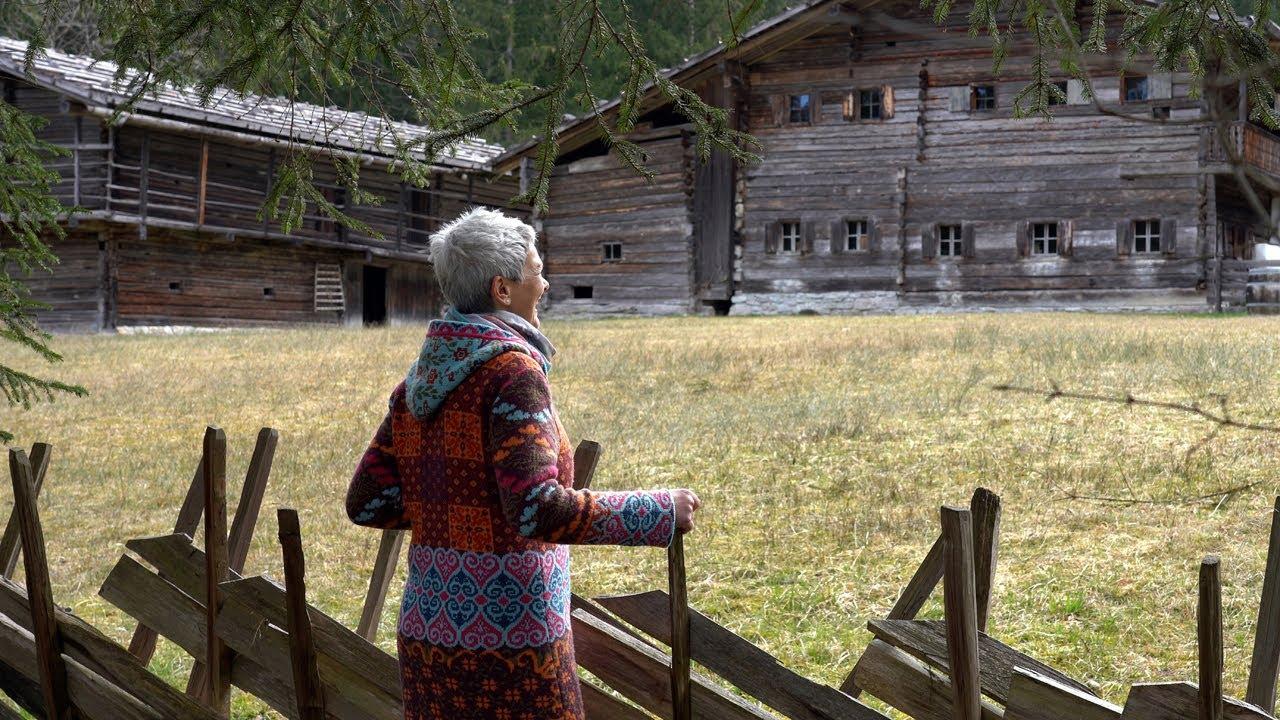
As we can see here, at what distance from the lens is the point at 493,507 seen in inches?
102

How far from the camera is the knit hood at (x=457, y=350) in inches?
100

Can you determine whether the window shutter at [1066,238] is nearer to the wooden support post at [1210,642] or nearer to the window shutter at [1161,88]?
the window shutter at [1161,88]

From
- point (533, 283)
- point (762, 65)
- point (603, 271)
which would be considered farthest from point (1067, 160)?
point (533, 283)

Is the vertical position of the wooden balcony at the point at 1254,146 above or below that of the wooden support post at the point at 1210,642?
above

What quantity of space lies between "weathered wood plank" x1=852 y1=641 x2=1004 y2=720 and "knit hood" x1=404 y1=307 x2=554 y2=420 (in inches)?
35.8

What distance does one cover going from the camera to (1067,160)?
22969 millimetres

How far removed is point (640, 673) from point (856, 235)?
2267cm

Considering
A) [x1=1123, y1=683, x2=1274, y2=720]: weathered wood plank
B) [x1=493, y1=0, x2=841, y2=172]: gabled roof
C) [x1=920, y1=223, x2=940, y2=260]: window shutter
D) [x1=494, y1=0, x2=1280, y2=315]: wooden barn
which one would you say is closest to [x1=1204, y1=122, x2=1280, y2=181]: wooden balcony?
[x1=494, y1=0, x2=1280, y2=315]: wooden barn

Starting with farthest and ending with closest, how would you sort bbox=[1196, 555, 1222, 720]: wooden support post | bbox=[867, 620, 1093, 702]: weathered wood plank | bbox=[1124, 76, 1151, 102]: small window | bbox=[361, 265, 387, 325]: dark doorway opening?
bbox=[361, 265, 387, 325]: dark doorway opening < bbox=[1124, 76, 1151, 102]: small window < bbox=[867, 620, 1093, 702]: weathered wood plank < bbox=[1196, 555, 1222, 720]: wooden support post

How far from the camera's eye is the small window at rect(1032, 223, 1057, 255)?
23.5 meters

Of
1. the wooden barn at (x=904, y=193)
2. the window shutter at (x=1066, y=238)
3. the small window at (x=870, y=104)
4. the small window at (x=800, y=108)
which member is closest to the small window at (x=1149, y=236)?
the wooden barn at (x=904, y=193)

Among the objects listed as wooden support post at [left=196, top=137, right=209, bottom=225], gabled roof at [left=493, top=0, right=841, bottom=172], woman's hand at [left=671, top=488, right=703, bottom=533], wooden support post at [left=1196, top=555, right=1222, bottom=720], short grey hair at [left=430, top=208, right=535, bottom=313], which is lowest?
wooden support post at [left=1196, top=555, right=1222, bottom=720]

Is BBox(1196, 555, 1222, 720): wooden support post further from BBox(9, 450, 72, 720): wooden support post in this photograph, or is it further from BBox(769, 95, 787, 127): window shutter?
BBox(769, 95, 787, 127): window shutter

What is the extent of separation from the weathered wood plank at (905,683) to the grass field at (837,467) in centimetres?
69
